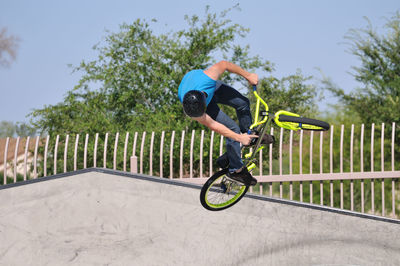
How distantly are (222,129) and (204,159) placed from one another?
794 cm

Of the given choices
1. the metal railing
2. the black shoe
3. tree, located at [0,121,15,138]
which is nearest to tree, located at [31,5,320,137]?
the metal railing

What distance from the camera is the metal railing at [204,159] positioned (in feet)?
31.4

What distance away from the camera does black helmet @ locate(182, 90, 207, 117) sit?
4.57 m

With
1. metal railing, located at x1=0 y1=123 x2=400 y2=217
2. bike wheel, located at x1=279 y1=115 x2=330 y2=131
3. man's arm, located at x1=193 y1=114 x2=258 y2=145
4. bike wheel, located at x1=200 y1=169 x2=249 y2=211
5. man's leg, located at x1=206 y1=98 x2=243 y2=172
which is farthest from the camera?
metal railing, located at x1=0 y1=123 x2=400 y2=217

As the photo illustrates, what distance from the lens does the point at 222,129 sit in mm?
4715

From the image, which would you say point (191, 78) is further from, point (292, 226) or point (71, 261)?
point (71, 261)

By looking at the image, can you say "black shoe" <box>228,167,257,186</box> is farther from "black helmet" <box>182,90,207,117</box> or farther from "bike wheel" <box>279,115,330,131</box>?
"black helmet" <box>182,90,207,117</box>

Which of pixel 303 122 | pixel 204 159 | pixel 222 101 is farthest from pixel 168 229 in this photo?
pixel 204 159

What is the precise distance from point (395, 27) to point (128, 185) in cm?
1338

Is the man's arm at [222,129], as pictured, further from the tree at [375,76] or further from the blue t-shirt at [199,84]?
the tree at [375,76]

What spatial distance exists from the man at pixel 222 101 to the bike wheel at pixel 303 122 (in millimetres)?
317

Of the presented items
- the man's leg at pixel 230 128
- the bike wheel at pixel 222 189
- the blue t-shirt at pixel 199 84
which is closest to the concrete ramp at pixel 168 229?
the bike wheel at pixel 222 189

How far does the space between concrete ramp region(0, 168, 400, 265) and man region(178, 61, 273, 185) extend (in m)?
2.63

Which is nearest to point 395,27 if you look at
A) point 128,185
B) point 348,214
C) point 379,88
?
point 379,88
